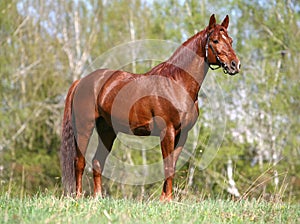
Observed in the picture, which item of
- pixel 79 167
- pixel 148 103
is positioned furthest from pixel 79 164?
pixel 148 103

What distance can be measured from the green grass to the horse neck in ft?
4.83

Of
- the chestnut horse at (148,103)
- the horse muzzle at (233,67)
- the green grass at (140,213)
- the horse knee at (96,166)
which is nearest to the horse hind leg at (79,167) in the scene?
the chestnut horse at (148,103)

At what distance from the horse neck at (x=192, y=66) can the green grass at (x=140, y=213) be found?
147cm

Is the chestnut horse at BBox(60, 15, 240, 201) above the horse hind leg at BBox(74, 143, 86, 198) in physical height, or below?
above

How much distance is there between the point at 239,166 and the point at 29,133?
7709 millimetres

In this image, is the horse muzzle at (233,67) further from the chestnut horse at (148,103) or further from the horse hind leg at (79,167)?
the horse hind leg at (79,167)

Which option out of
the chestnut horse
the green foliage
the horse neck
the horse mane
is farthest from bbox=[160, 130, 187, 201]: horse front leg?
the green foliage

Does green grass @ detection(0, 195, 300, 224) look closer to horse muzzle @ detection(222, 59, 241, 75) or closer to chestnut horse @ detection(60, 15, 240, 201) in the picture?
chestnut horse @ detection(60, 15, 240, 201)

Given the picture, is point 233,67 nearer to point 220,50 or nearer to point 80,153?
point 220,50

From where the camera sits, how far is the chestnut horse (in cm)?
562

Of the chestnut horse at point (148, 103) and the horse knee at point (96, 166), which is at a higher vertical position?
the chestnut horse at point (148, 103)

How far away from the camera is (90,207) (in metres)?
4.41

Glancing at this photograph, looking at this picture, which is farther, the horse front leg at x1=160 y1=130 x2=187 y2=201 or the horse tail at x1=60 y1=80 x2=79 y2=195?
the horse tail at x1=60 y1=80 x2=79 y2=195

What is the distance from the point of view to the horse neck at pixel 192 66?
573 centimetres
